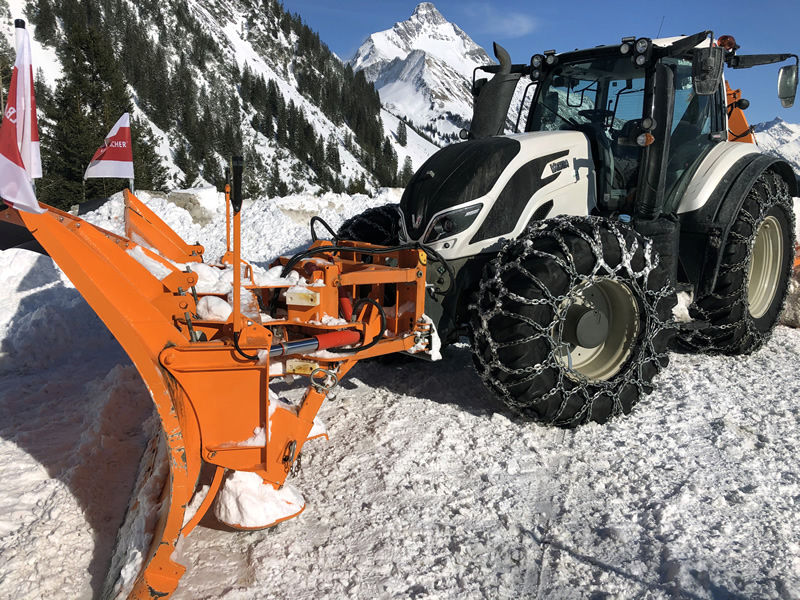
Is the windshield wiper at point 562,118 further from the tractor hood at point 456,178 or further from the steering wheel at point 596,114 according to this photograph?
the tractor hood at point 456,178

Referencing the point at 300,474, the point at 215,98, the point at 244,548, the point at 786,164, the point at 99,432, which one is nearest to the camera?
the point at 244,548

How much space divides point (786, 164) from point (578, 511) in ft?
12.8

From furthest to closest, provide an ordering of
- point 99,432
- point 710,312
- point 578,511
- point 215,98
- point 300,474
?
point 215,98 → point 710,312 → point 99,432 → point 300,474 → point 578,511

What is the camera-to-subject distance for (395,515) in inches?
99.8

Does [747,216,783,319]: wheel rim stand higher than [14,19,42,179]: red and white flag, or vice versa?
[14,19,42,179]: red and white flag

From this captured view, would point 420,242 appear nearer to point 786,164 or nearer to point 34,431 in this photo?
point 34,431

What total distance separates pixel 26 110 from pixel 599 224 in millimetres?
2719

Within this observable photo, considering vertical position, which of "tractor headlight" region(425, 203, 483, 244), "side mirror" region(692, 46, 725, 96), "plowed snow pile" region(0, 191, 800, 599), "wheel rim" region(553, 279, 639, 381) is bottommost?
"plowed snow pile" region(0, 191, 800, 599)

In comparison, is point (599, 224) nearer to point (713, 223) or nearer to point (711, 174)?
point (713, 223)

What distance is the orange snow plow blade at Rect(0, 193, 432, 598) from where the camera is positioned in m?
2.13

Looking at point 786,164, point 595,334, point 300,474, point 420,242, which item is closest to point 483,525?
point 300,474

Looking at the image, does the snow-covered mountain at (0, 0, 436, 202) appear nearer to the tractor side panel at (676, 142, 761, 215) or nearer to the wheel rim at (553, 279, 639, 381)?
the tractor side panel at (676, 142, 761, 215)

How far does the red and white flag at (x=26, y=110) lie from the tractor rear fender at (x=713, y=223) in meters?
3.97

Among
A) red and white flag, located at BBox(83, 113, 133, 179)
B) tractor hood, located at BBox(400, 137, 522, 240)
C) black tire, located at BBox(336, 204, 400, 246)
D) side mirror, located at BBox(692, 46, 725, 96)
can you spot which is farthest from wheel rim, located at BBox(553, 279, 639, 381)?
red and white flag, located at BBox(83, 113, 133, 179)
